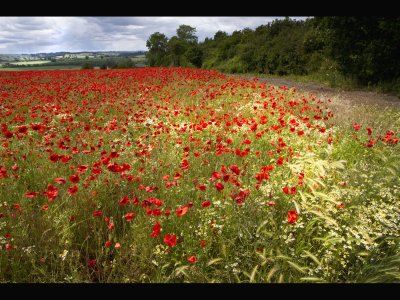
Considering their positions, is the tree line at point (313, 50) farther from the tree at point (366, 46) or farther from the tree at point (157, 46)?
the tree at point (157, 46)

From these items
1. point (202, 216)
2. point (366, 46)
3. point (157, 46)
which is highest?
point (157, 46)

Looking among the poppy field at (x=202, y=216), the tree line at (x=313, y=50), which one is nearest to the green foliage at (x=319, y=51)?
the tree line at (x=313, y=50)

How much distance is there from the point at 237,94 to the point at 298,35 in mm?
18318

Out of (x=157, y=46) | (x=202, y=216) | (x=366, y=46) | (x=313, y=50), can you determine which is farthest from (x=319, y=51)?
(x=157, y=46)

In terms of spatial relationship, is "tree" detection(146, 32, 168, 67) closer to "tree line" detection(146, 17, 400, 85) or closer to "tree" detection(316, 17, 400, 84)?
"tree line" detection(146, 17, 400, 85)

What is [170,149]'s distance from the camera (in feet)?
17.0

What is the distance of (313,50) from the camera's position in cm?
2312

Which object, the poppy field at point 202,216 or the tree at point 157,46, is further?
the tree at point 157,46

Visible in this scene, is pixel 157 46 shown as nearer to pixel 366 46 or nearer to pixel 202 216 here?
pixel 366 46

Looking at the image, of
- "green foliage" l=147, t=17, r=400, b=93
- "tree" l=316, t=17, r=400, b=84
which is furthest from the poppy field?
"green foliage" l=147, t=17, r=400, b=93

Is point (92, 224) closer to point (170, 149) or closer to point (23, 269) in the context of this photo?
point (23, 269)

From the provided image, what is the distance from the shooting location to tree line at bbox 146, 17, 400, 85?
1377 centimetres

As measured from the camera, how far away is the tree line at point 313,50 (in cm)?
1377
